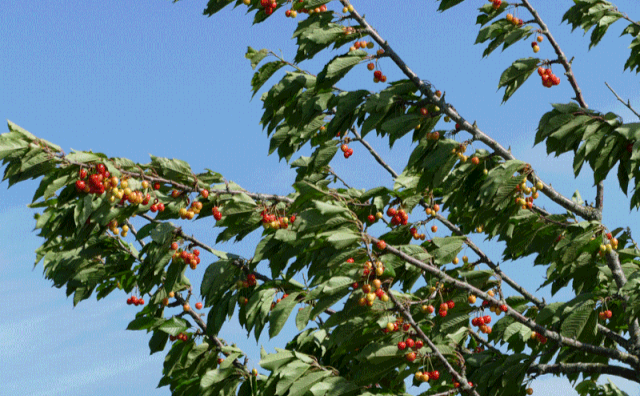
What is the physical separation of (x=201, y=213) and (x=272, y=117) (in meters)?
1.67

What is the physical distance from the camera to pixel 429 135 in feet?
18.8

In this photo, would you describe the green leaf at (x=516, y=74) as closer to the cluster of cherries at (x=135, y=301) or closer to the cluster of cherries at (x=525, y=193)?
the cluster of cherries at (x=525, y=193)

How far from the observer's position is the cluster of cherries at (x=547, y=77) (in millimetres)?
6590

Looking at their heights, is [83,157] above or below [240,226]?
above

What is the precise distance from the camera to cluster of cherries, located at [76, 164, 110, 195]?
16.6 feet

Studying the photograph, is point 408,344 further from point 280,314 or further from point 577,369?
point 577,369

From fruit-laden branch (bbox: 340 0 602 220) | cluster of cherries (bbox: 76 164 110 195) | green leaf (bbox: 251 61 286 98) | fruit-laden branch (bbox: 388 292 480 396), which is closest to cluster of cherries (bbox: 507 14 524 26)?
fruit-laden branch (bbox: 340 0 602 220)

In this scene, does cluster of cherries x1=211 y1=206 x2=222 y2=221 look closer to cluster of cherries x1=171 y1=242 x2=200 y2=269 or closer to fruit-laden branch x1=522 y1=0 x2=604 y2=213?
cluster of cherries x1=171 y1=242 x2=200 y2=269

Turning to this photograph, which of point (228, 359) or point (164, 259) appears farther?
point (228, 359)

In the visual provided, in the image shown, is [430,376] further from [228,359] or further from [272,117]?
[272,117]

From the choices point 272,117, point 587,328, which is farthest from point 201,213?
point 587,328

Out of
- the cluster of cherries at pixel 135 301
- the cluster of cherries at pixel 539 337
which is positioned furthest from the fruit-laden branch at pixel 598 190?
the cluster of cherries at pixel 135 301

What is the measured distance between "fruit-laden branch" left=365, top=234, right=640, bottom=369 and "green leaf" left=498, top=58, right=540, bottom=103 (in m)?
1.96

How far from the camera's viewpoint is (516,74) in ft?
20.4
